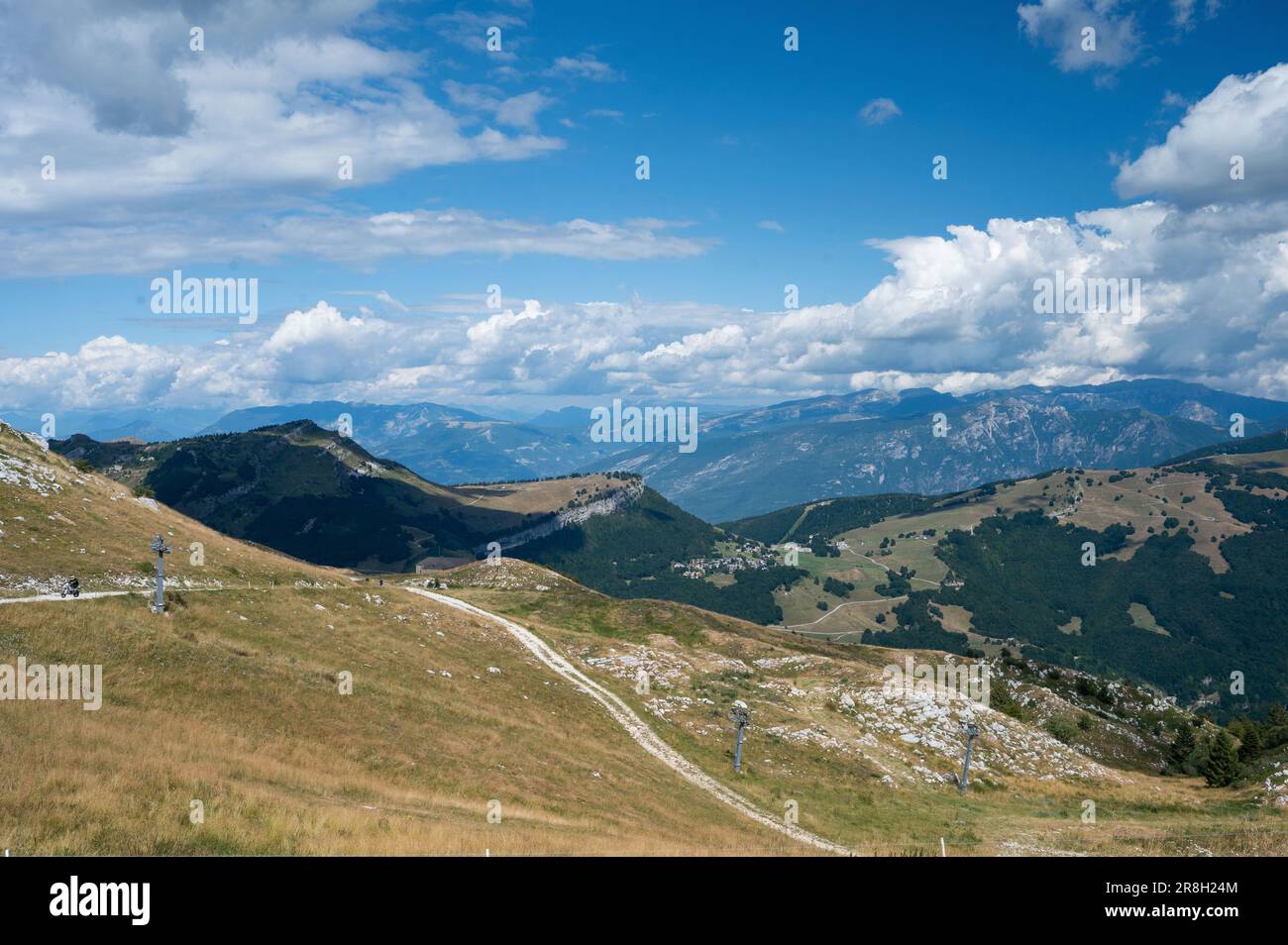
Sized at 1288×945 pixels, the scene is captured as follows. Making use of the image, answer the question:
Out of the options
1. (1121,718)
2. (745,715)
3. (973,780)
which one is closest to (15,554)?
(745,715)

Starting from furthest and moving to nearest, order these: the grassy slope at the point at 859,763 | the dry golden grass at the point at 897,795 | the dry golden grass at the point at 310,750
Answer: the grassy slope at the point at 859,763, the dry golden grass at the point at 897,795, the dry golden grass at the point at 310,750

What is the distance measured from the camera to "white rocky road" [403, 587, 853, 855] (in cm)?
4400

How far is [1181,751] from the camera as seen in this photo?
9912 centimetres

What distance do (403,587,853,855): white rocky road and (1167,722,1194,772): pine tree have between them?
3026 inches

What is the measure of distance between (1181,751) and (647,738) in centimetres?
8766

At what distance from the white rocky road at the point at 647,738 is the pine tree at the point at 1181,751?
252 ft

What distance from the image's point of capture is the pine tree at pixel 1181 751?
307ft

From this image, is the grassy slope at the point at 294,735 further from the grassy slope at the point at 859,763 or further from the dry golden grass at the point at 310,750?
the grassy slope at the point at 859,763

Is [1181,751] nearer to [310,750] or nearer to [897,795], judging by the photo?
[897,795]

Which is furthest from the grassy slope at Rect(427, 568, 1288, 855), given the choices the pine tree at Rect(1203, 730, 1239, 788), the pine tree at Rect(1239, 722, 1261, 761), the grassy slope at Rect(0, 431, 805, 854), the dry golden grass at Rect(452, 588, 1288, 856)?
the pine tree at Rect(1239, 722, 1261, 761)

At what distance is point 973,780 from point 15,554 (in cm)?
8132
